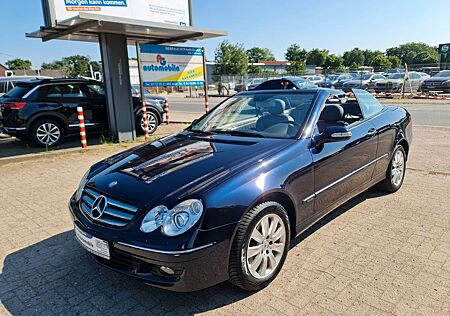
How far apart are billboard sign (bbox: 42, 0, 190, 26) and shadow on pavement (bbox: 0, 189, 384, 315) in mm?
6204

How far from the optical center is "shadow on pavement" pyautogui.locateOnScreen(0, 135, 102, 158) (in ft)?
27.3

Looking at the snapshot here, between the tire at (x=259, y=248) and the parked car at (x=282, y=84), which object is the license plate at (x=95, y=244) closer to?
the tire at (x=259, y=248)

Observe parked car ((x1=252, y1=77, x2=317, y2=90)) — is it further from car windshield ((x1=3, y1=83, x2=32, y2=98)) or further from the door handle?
the door handle

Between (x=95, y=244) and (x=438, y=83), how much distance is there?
1013 inches

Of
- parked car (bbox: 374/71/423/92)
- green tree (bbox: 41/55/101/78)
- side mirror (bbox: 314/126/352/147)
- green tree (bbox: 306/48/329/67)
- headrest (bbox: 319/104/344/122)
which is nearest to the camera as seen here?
side mirror (bbox: 314/126/352/147)

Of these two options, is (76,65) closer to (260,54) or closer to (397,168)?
(260,54)

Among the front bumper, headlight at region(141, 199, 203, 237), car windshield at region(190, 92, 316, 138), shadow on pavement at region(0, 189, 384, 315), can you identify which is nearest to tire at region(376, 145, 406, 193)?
car windshield at region(190, 92, 316, 138)

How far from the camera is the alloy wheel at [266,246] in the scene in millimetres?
2627

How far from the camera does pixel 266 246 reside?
2734 millimetres

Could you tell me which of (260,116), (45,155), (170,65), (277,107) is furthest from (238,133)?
(170,65)

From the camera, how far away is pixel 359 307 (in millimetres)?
2492

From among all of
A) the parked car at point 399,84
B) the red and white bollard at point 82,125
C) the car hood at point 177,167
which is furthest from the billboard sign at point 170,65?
the parked car at point 399,84

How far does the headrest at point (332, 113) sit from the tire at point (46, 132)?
759 cm

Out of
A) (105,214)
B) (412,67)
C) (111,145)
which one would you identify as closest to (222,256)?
(105,214)
